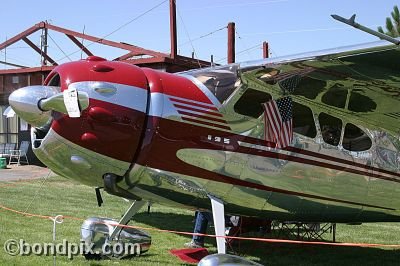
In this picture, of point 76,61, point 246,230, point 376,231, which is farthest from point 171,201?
point 376,231

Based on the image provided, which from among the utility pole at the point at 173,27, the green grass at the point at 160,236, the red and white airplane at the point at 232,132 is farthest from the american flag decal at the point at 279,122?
the utility pole at the point at 173,27

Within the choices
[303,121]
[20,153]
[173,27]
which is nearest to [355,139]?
[303,121]

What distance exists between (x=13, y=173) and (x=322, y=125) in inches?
733

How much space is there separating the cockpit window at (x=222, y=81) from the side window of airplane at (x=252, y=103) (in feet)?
0.50

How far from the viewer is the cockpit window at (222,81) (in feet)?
18.0

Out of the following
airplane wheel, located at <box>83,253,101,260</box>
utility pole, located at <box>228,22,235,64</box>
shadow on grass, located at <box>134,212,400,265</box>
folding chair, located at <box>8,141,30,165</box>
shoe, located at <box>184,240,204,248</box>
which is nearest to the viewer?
airplane wheel, located at <box>83,253,101,260</box>

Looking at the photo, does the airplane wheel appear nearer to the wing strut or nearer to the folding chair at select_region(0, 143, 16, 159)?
the wing strut

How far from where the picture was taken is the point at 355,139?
6293 mm

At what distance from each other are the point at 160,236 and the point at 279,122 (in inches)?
163

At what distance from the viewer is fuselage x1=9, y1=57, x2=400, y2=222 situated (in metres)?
4.98

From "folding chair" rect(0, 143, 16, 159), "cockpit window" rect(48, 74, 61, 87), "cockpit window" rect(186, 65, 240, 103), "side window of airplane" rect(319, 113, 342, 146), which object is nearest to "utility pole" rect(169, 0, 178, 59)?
"folding chair" rect(0, 143, 16, 159)

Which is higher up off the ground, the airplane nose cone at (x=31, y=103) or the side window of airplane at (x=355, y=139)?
the airplane nose cone at (x=31, y=103)

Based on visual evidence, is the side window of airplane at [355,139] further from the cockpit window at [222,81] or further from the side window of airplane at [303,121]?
the cockpit window at [222,81]

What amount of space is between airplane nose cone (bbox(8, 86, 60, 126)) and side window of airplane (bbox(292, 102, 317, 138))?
262 cm
